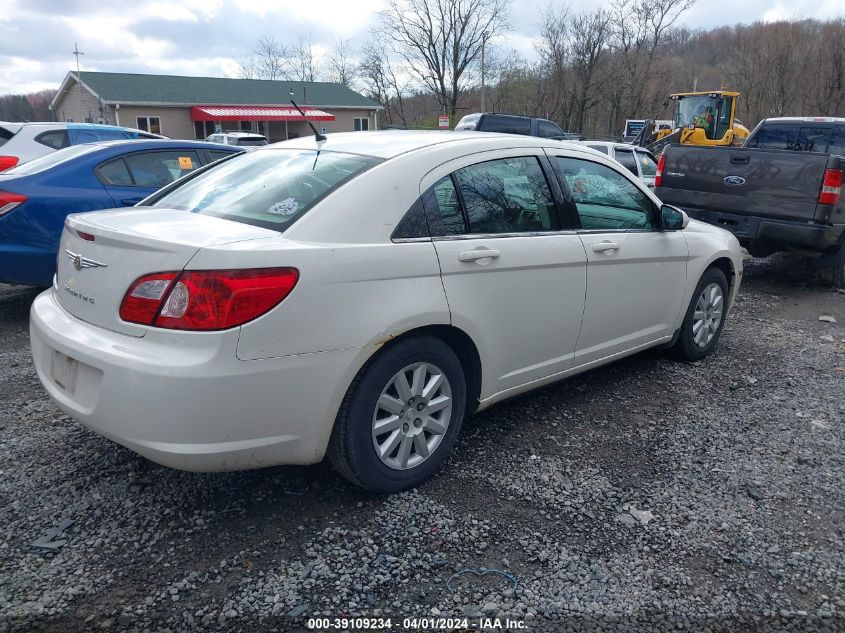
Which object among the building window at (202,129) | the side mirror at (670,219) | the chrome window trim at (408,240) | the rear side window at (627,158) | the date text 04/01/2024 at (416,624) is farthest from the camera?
the building window at (202,129)

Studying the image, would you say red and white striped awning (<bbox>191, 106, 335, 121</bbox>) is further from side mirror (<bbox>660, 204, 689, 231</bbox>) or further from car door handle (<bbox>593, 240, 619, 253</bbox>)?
car door handle (<bbox>593, 240, 619, 253</bbox>)

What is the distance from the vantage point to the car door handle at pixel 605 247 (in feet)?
12.7

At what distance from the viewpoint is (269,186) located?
10.5 feet

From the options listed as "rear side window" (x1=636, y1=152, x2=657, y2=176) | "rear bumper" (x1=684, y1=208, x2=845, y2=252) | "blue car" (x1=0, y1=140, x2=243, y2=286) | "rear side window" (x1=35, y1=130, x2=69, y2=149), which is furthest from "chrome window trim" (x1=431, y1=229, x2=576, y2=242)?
"rear side window" (x1=636, y1=152, x2=657, y2=176)

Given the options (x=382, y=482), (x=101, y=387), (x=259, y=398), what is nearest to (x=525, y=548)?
(x=382, y=482)

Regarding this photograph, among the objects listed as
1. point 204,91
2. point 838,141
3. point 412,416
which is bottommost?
point 412,416

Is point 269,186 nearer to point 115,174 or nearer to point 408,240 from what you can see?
point 408,240

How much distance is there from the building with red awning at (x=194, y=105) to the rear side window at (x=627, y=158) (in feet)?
87.0

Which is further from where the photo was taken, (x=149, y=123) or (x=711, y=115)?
(x=149, y=123)

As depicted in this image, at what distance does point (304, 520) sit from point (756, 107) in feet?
172

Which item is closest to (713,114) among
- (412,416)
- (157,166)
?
(157,166)

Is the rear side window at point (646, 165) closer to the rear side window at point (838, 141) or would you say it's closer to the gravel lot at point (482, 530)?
the rear side window at point (838, 141)

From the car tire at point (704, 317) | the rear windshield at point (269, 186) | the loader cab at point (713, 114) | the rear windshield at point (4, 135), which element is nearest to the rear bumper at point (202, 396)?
the rear windshield at point (269, 186)

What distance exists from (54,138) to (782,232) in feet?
36.1
